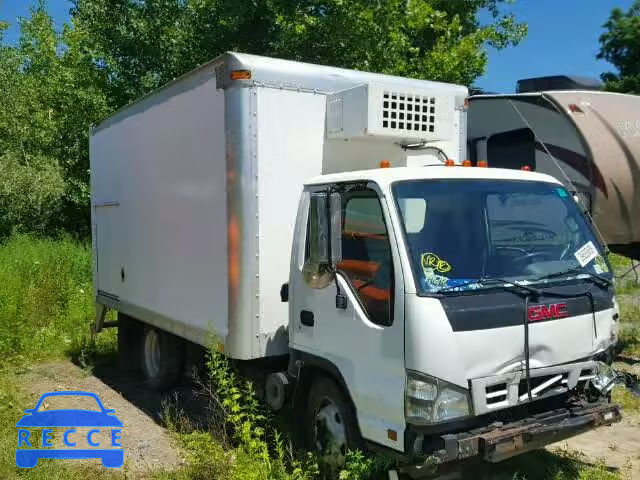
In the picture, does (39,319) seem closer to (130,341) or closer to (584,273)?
(130,341)

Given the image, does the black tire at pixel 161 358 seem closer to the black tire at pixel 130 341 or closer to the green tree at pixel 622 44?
the black tire at pixel 130 341

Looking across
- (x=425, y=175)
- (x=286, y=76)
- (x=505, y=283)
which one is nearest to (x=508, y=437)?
(x=505, y=283)

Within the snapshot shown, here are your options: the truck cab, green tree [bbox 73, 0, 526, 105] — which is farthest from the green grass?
green tree [bbox 73, 0, 526, 105]

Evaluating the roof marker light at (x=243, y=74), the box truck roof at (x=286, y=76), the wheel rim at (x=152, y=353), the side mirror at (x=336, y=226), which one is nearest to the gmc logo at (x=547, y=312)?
the side mirror at (x=336, y=226)

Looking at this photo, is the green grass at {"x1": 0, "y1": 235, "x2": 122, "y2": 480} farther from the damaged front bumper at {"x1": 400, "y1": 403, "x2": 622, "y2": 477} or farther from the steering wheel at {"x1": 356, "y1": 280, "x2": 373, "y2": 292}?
the damaged front bumper at {"x1": 400, "y1": 403, "x2": 622, "y2": 477}

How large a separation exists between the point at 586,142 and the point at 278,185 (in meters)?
4.21

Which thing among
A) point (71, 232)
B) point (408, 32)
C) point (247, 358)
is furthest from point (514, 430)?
point (71, 232)

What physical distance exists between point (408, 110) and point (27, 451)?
419 cm

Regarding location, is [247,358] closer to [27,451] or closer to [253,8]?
[27,451]

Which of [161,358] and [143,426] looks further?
[161,358]

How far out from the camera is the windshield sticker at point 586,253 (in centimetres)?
447

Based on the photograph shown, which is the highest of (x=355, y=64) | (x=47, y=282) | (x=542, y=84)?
(x=355, y=64)

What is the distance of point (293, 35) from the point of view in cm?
1295

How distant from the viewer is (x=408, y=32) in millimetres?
13445
